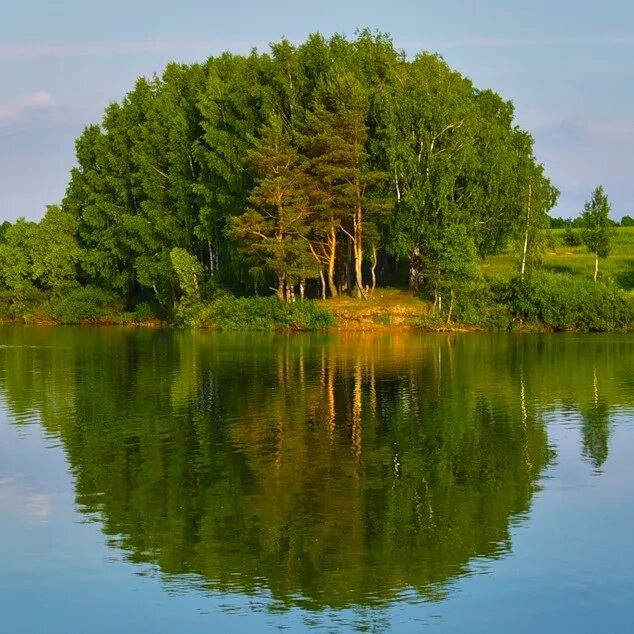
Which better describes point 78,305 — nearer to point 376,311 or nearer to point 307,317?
point 307,317

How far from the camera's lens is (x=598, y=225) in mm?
70250

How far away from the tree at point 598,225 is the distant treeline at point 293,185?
3.52 meters

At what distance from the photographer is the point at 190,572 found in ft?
49.4

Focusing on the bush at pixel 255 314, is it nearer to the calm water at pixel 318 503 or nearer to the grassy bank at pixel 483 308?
the grassy bank at pixel 483 308

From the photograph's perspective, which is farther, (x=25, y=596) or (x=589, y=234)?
(x=589, y=234)

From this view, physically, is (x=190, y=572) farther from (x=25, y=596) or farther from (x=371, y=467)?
(x=371, y=467)

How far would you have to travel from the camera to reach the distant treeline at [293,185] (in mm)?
66438

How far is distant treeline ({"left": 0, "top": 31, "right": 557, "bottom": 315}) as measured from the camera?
66.4m

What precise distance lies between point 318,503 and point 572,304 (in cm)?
4821

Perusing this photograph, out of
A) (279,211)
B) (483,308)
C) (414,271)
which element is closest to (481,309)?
(483,308)

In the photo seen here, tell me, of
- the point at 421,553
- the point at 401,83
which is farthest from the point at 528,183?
the point at 421,553

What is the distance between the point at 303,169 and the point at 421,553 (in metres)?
53.2

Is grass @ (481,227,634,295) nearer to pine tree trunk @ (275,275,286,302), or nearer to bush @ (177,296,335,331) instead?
bush @ (177,296,335,331)

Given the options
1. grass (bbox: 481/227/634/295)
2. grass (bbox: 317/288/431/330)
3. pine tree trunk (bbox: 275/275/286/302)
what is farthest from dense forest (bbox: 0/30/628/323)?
grass (bbox: 481/227/634/295)
